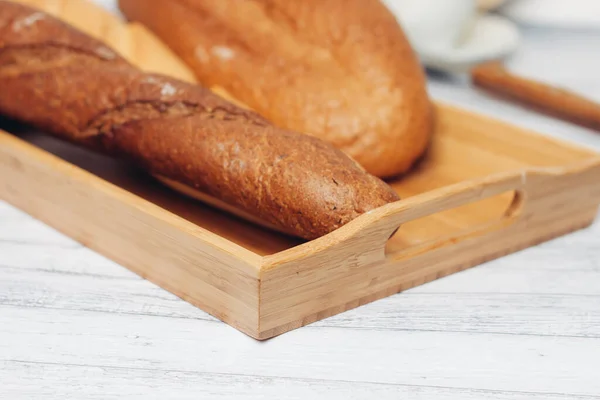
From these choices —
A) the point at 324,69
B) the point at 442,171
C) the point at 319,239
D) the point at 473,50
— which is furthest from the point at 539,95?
the point at 319,239

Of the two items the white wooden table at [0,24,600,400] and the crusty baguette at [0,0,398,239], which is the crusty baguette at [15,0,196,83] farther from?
the white wooden table at [0,24,600,400]

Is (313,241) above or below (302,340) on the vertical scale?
above

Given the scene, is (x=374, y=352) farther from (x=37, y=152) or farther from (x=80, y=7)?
(x=80, y=7)

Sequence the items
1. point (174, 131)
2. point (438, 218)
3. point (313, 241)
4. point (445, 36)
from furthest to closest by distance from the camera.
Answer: point (445, 36) < point (438, 218) < point (174, 131) < point (313, 241)

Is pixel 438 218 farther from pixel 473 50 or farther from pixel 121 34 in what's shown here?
pixel 473 50

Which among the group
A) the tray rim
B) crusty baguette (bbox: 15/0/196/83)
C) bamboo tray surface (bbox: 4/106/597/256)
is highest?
crusty baguette (bbox: 15/0/196/83)

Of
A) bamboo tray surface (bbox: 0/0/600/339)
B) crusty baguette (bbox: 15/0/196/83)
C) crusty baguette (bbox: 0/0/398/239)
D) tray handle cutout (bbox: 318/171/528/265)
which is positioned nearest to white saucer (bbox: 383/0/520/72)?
bamboo tray surface (bbox: 0/0/600/339)
